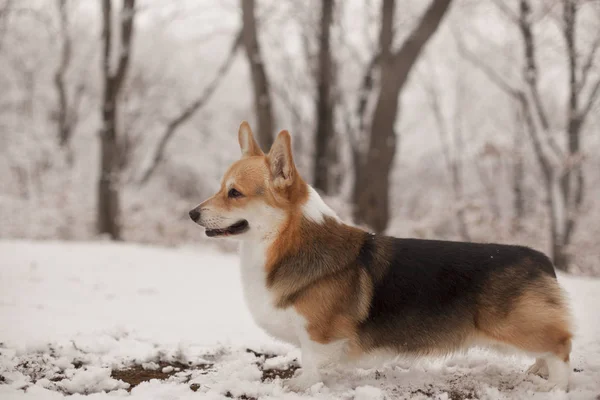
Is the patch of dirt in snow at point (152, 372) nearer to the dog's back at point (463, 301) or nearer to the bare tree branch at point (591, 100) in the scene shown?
the dog's back at point (463, 301)

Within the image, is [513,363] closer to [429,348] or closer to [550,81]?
[429,348]

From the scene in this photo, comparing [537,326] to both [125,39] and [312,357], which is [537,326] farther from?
[125,39]

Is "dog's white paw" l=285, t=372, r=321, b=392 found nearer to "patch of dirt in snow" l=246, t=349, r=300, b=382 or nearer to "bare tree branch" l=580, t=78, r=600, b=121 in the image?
"patch of dirt in snow" l=246, t=349, r=300, b=382

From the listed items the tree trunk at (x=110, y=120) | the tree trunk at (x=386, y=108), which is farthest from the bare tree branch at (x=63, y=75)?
the tree trunk at (x=386, y=108)

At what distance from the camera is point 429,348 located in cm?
347

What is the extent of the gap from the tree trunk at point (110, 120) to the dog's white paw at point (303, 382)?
994 centimetres

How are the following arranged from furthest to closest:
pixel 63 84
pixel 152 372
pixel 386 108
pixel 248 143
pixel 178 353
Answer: pixel 63 84 → pixel 386 108 → pixel 178 353 → pixel 248 143 → pixel 152 372

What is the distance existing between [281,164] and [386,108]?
6.31 m

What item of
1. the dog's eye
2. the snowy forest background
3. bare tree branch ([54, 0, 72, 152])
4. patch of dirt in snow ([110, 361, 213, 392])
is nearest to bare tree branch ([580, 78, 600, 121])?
the snowy forest background

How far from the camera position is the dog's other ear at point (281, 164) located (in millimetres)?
3443

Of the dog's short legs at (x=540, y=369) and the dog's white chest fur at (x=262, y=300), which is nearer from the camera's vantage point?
the dog's white chest fur at (x=262, y=300)

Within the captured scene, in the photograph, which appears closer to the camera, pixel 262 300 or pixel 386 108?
pixel 262 300

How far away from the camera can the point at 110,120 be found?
12.2 m

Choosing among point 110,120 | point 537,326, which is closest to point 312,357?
point 537,326
